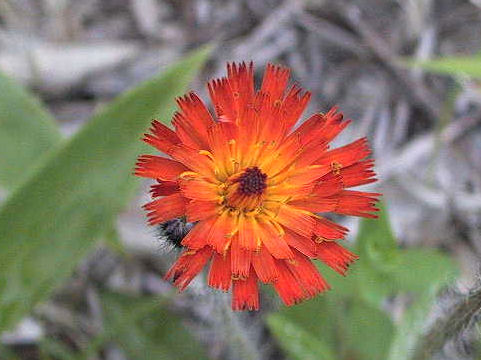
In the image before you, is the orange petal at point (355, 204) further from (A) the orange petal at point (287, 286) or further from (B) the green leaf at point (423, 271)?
(B) the green leaf at point (423, 271)

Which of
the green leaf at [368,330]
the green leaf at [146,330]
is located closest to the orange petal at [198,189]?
the green leaf at [368,330]

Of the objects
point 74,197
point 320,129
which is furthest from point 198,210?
point 74,197

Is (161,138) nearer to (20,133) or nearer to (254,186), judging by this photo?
(254,186)

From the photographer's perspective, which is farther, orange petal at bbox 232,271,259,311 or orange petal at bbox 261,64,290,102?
orange petal at bbox 261,64,290,102

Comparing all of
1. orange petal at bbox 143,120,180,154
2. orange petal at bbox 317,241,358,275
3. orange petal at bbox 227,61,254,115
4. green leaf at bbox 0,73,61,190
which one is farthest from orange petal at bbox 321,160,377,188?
green leaf at bbox 0,73,61,190

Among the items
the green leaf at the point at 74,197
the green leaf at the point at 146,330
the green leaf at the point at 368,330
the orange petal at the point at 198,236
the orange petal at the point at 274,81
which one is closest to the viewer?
the orange petal at the point at 198,236

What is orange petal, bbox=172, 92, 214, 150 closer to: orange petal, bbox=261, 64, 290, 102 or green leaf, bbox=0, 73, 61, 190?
orange petal, bbox=261, 64, 290, 102

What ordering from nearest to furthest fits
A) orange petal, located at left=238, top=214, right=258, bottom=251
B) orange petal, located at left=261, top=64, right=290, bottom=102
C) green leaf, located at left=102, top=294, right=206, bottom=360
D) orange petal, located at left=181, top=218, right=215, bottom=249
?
orange petal, located at left=181, top=218, right=215, bottom=249, orange petal, located at left=238, top=214, right=258, bottom=251, orange petal, located at left=261, top=64, right=290, bottom=102, green leaf, located at left=102, top=294, right=206, bottom=360

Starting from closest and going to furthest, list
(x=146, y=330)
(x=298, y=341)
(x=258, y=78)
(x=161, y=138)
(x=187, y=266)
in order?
A: (x=187, y=266), (x=161, y=138), (x=298, y=341), (x=146, y=330), (x=258, y=78)
